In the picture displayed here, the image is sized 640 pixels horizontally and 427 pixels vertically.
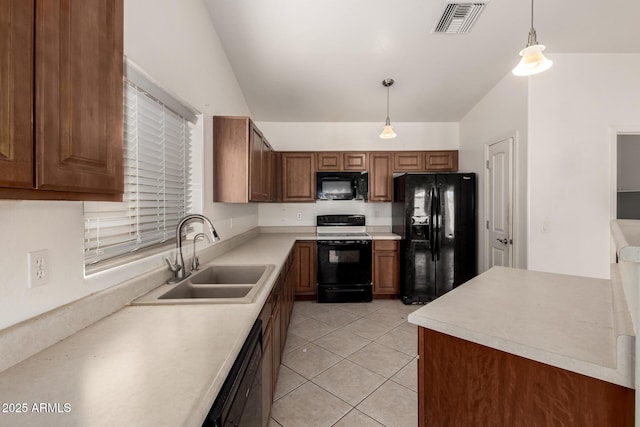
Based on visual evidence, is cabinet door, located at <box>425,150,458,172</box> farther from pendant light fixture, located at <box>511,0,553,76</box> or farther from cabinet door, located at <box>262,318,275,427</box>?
cabinet door, located at <box>262,318,275,427</box>

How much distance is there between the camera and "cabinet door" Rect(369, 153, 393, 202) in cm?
410

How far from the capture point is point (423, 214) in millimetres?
3572

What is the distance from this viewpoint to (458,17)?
7.02 feet

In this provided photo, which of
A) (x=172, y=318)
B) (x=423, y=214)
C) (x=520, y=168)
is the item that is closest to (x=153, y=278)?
(x=172, y=318)

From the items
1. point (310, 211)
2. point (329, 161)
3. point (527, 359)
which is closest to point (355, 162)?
point (329, 161)

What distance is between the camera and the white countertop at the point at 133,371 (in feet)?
1.95

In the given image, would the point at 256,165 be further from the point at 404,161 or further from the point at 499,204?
the point at 499,204

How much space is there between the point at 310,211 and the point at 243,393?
11.2 feet

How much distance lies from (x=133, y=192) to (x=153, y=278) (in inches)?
19.2

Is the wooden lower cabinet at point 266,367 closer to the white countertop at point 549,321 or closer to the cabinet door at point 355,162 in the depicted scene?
the white countertop at point 549,321

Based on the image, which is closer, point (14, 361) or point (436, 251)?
point (14, 361)

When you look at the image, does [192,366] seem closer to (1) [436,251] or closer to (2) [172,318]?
(2) [172,318]

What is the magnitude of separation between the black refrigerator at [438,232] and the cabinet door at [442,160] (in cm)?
61

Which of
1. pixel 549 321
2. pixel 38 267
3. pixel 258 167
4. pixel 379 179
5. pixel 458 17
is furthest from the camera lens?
pixel 379 179
